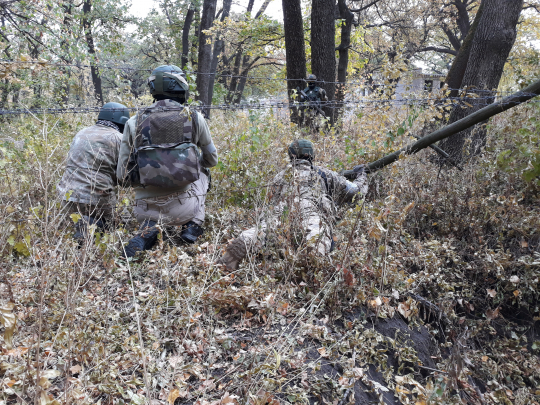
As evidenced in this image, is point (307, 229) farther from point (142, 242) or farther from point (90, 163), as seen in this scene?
point (90, 163)

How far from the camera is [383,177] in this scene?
439 centimetres

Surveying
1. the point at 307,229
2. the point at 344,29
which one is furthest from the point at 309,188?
the point at 344,29

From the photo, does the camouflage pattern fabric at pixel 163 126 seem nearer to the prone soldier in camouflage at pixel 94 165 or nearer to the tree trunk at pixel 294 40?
the prone soldier in camouflage at pixel 94 165

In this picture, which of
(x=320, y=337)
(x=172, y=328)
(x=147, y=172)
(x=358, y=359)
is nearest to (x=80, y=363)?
(x=172, y=328)

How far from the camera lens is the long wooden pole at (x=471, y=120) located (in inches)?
152

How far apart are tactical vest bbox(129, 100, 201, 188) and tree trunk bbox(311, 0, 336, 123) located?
4.92 meters

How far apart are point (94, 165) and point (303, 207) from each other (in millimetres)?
2213

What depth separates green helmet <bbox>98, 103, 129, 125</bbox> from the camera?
409 centimetres

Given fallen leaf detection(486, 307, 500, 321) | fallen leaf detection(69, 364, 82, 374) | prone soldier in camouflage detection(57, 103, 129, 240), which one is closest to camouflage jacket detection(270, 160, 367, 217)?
fallen leaf detection(486, 307, 500, 321)

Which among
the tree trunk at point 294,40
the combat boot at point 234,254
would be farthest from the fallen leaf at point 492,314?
the tree trunk at point 294,40

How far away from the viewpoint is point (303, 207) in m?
3.23

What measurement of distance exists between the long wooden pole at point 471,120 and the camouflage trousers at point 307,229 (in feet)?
4.08

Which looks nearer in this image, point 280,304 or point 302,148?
point 280,304

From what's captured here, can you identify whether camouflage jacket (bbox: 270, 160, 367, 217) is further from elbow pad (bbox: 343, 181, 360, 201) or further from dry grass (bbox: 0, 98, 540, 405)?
dry grass (bbox: 0, 98, 540, 405)
